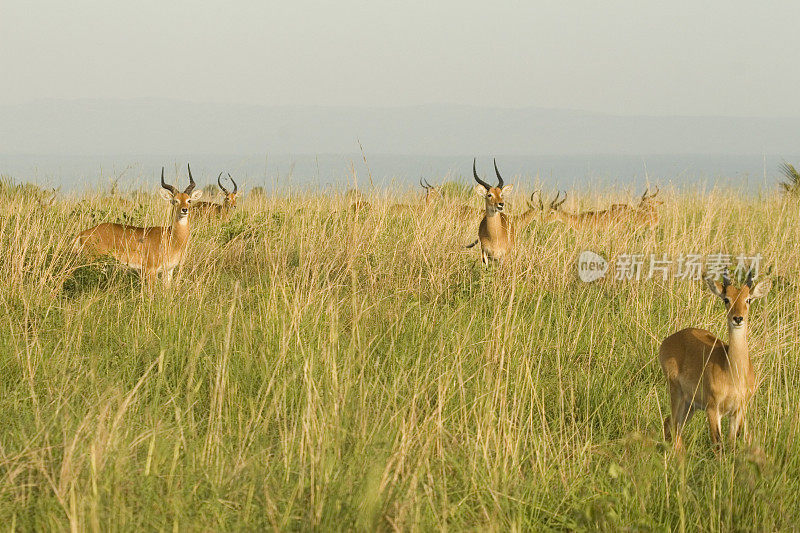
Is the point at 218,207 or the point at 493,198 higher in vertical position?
the point at 493,198

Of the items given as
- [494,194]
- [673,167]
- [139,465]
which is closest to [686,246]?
[494,194]

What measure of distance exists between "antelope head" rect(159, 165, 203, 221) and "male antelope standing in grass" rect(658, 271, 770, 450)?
5169mm

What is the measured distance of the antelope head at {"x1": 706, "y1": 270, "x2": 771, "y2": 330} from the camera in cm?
381

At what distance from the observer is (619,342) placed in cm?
508

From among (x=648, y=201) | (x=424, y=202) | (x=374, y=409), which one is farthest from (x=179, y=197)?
(x=648, y=201)

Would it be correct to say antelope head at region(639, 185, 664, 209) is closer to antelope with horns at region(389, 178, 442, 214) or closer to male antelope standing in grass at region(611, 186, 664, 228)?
male antelope standing in grass at region(611, 186, 664, 228)

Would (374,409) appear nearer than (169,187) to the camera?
Yes

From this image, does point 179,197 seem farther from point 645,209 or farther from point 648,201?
point 648,201

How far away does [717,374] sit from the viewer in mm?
3855

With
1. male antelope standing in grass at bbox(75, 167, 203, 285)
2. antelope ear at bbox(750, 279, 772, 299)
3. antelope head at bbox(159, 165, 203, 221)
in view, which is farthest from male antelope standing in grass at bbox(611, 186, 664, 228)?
antelope ear at bbox(750, 279, 772, 299)

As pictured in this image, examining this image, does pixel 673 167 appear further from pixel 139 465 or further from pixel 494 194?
pixel 139 465

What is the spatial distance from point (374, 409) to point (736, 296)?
5.72ft

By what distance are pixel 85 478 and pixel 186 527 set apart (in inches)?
20.0

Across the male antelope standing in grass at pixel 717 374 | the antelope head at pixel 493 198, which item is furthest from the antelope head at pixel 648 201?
the male antelope standing in grass at pixel 717 374
